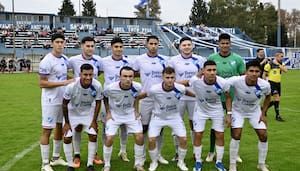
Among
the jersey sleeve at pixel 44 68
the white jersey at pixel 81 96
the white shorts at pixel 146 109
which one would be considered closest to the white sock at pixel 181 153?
the white shorts at pixel 146 109

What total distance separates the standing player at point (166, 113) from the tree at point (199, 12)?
88.3 m

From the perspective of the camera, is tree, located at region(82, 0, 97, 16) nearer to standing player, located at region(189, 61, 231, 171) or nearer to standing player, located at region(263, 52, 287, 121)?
standing player, located at region(263, 52, 287, 121)

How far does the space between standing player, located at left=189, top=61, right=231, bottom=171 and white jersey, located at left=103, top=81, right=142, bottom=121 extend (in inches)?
A: 39.2

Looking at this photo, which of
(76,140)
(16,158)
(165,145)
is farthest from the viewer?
(165,145)

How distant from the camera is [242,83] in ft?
24.1

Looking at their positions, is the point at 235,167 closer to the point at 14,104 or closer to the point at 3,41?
the point at 14,104

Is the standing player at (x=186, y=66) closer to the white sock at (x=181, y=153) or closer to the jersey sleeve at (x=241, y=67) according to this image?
the jersey sleeve at (x=241, y=67)

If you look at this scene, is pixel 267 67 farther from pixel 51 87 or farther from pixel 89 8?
pixel 89 8

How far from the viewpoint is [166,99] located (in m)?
7.48

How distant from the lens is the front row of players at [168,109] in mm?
7305

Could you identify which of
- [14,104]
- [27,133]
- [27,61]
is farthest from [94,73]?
[27,61]

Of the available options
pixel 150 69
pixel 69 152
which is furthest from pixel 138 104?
pixel 69 152

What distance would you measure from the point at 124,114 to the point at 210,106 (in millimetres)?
1396

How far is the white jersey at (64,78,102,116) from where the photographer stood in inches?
284
